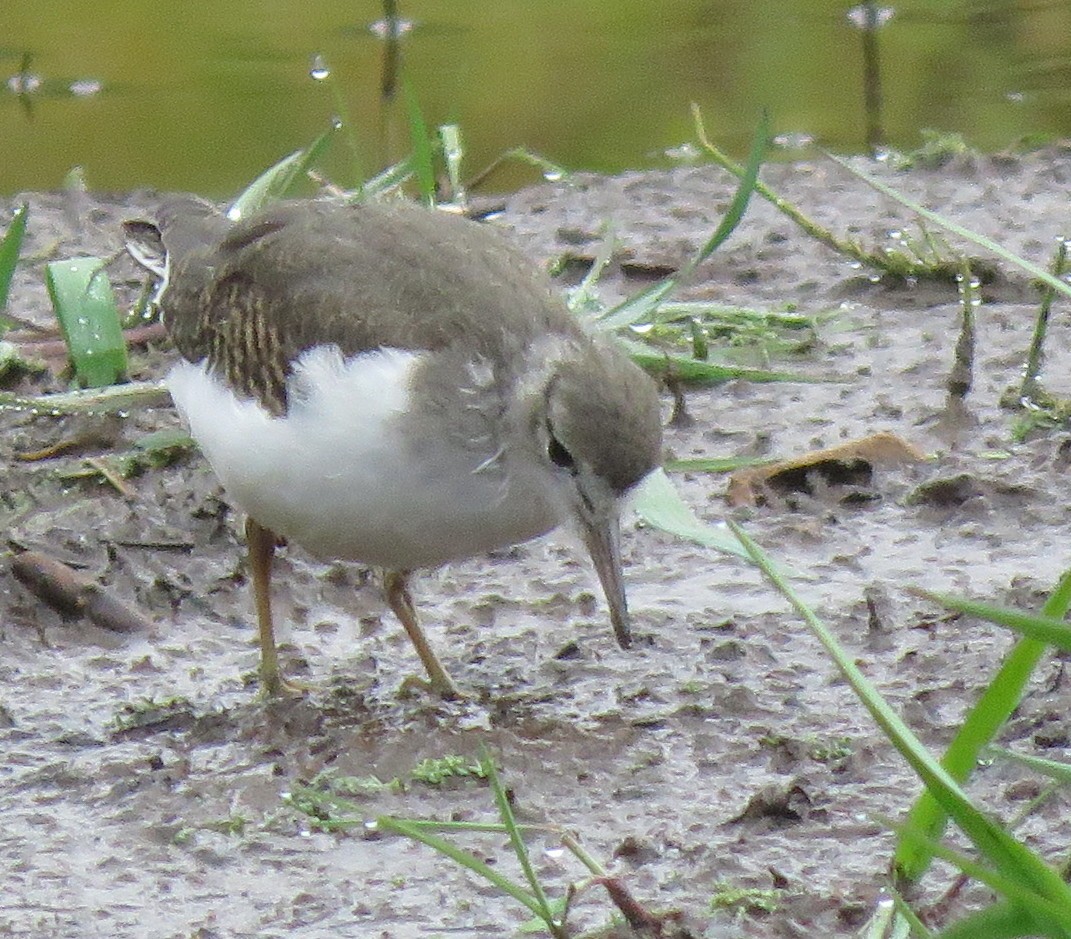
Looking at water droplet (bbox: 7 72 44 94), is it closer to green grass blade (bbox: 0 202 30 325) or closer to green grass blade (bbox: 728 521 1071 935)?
green grass blade (bbox: 0 202 30 325)

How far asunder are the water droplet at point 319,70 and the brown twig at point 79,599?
6.27 m

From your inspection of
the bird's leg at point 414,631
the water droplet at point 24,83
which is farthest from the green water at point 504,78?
the bird's leg at point 414,631

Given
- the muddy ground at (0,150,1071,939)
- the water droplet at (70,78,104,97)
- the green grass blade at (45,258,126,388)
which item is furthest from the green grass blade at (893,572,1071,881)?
the water droplet at (70,78,104,97)

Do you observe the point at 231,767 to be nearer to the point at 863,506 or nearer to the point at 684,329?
the point at 863,506

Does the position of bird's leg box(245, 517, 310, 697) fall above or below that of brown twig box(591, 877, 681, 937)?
below

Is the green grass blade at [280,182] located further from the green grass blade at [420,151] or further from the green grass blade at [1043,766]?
the green grass blade at [1043,766]

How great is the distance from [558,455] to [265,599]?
95 cm

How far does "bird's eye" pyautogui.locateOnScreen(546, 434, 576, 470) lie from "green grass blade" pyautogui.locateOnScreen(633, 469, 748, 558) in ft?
0.58

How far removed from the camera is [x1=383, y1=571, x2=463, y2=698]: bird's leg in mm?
4844

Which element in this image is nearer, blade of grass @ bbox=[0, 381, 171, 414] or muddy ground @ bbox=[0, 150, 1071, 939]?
muddy ground @ bbox=[0, 150, 1071, 939]

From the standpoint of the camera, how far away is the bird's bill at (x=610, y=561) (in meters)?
4.66

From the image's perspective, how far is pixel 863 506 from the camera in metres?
5.75

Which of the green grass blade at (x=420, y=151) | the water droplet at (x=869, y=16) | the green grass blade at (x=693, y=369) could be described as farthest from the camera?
the water droplet at (x=869, y=16)

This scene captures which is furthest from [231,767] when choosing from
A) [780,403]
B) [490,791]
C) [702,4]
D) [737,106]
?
[702,4]
